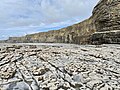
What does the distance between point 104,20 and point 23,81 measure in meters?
13.8

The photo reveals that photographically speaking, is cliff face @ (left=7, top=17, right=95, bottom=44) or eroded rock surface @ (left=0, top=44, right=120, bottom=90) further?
cliff face @ (left=7, top=17, right=95, bottom=44)

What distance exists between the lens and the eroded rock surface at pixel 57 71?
15.9ft

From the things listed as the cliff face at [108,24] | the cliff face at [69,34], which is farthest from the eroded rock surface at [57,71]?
the cliff face at [69,34]

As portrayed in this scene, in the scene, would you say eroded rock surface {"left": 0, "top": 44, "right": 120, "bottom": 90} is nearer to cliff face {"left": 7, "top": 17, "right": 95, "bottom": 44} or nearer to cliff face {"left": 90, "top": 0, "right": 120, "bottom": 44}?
cliff face {"left": 90, "top": 0, "right": 120, "bottom": 44}

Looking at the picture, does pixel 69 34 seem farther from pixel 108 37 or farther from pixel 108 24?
pixel 108 37

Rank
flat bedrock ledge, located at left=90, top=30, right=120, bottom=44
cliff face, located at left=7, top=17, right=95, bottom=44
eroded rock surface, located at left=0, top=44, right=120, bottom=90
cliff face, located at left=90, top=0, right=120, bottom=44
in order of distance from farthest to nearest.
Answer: cliff face, located at left=7, top=17, right=95, bottom=44, cliff face, located at left=90, top=0, right=120, bottom=44, flat bedrock ledge, located at left=90, top=30, right=120, bottom=44, eroded rock surface, located at left=0, top=44, right=120, bottom=90

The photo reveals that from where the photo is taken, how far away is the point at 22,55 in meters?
7.01

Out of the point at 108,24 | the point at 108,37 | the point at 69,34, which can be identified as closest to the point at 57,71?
the point at 108,37

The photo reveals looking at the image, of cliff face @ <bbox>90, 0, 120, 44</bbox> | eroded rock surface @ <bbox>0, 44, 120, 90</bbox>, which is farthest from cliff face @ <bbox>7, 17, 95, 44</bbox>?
eroded rock surface @ <bbox>0, 44, 120, 90</bbox>

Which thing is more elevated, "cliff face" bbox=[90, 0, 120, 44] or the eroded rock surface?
"cliff face" bbox=[90, 0, 120, 44]

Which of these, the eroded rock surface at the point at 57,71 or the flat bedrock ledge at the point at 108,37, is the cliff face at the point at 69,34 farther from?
the eroded rock surface at the point at 57,71

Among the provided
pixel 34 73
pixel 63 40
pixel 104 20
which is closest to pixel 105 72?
pixel 34 73

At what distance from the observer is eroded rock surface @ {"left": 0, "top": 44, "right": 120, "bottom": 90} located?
191 inches

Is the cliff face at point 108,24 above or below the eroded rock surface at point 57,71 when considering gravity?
above
